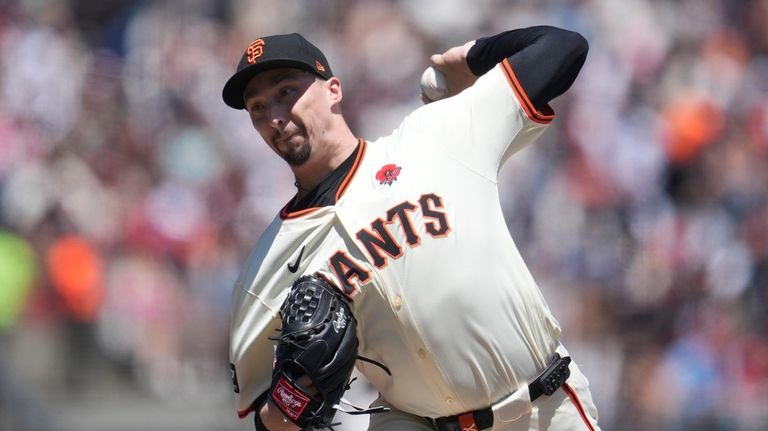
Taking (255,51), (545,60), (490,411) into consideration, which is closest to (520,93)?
(545,60)

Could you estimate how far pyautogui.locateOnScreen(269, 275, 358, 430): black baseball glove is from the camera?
3.17 metres

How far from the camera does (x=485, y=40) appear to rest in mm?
3758

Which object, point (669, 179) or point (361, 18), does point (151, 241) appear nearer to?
point (361, 18)

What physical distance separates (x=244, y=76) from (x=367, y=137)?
4225 mm

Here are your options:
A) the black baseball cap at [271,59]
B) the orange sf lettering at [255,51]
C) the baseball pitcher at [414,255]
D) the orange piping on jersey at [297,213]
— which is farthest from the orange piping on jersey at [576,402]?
the orange sf lettering at [255,51]

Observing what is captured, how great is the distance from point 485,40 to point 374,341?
1045 mm

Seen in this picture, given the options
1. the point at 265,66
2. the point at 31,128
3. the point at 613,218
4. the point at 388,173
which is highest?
the point at 265,66

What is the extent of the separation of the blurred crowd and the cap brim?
341cm

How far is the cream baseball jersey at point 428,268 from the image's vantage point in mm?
3398

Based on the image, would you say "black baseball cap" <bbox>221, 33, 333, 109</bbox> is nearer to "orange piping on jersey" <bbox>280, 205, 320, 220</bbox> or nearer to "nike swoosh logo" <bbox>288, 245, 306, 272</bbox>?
"orange piping on jersey" <bbox>280, 205, 320, 220</bbox>

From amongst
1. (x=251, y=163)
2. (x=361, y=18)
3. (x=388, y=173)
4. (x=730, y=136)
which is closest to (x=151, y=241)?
(x=251, y=163)

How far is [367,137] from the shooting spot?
303 inches

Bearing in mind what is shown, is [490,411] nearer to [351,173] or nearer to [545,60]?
[351,173]

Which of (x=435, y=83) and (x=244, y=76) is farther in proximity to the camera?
(x=435, y=83)
